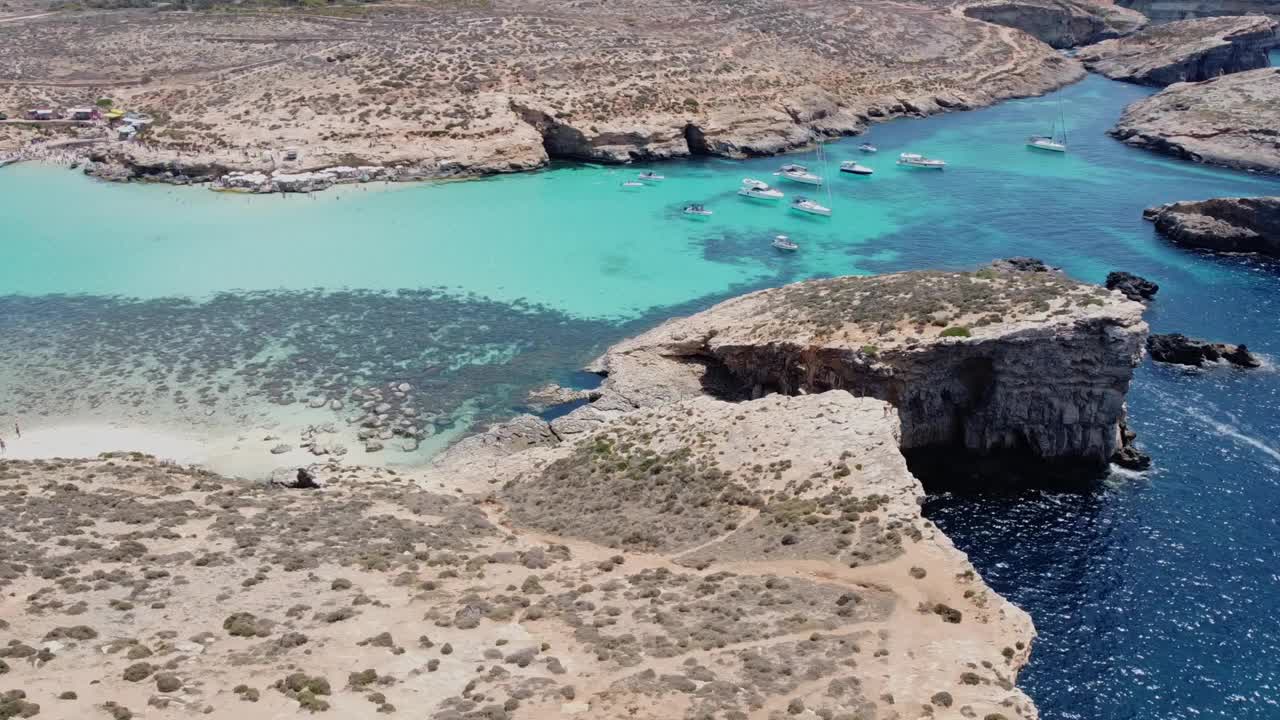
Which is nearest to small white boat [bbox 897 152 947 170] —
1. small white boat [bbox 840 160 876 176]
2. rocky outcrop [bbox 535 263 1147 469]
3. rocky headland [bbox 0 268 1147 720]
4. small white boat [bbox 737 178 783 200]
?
small white boat [bbox 840 160 876 176]

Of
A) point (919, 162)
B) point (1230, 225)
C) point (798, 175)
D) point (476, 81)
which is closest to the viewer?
point (1230, 225)

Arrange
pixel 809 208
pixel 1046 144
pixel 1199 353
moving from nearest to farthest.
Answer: pixel 1199 353, pixel 809 208, pixel 1046 144

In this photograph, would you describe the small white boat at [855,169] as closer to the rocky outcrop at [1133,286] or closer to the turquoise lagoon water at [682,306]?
the turquoise lagoon water at [682,306]

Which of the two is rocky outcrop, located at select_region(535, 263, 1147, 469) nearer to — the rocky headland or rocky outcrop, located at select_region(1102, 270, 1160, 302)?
the rocky headland

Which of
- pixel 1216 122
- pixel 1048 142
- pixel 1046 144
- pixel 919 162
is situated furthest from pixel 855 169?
pixel 1216 122

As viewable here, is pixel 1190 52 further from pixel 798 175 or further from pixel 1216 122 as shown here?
pixel 798 175

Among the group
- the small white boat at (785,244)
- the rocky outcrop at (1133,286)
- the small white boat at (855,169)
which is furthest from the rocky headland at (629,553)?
the small white boat at (855,169)

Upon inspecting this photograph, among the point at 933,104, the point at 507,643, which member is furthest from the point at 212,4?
the point at 507,643
